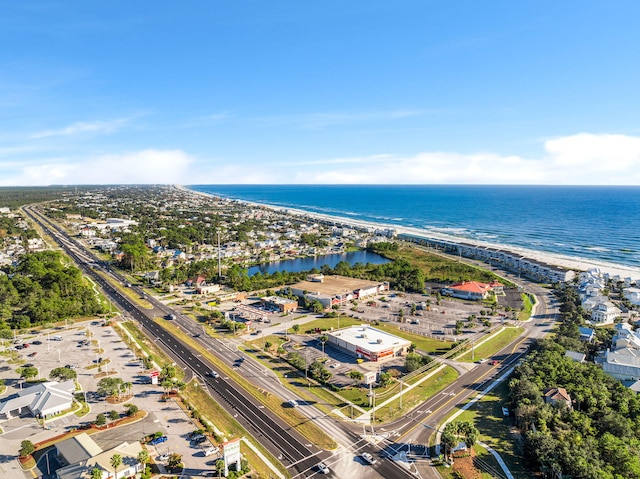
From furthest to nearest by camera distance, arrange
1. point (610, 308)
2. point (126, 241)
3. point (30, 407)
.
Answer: point (126, 241) → point (610, 308) → point (30, 407)

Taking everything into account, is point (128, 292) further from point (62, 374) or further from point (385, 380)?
point (385, 380)

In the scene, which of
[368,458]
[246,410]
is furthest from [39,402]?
[368,458]

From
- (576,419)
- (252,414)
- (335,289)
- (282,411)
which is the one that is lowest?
(282,411)

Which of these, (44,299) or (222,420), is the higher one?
(44,299)

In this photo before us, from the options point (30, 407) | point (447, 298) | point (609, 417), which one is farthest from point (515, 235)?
point (30, 407)

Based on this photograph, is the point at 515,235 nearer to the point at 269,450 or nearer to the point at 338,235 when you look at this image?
the point at 338,235

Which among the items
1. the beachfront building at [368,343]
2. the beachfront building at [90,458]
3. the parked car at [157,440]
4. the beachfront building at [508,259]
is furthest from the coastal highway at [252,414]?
the beachfront building at [508,259]
